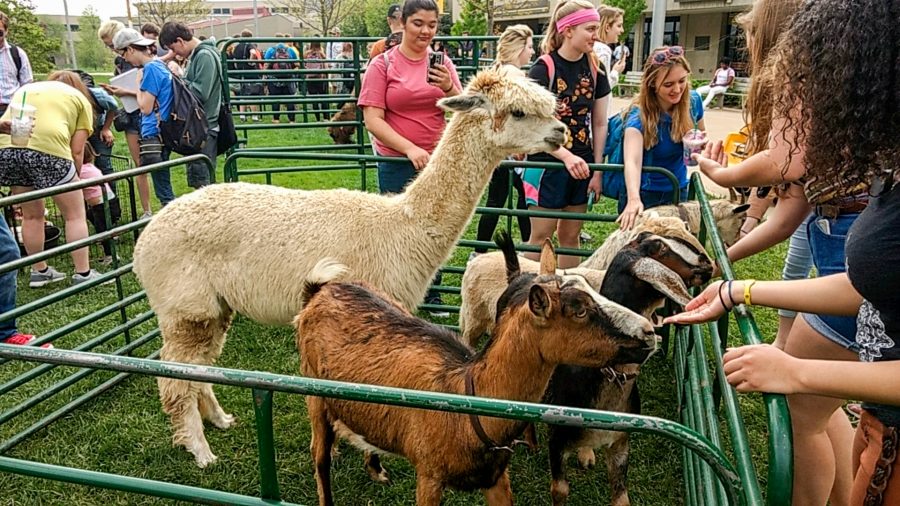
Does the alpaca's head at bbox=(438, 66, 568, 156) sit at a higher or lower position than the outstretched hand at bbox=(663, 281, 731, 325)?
higher

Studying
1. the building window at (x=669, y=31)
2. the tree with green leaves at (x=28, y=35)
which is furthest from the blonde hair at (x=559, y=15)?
the building window at (x=669, y=31)

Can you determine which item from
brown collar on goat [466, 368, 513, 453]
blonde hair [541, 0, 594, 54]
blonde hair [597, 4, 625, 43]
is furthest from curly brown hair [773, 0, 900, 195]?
blonde hair [597, 4, 625, 43]

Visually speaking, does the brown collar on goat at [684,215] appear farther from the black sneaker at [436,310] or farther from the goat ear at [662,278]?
the black sneaker at [436,310]

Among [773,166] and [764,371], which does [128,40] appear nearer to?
[773,166]

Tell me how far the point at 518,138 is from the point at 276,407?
2.26 metres

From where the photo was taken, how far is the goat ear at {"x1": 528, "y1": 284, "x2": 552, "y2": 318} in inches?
80.7

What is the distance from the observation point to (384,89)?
4320mm

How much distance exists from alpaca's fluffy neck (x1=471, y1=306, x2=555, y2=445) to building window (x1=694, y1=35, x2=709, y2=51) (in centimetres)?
3429

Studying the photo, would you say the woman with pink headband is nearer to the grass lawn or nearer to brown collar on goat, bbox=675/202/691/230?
brown collar on goat, bbox=675/202/691/230

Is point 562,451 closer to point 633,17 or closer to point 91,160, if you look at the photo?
point 91,160

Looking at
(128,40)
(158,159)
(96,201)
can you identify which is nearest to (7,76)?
(128,40)

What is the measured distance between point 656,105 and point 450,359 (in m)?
2.51

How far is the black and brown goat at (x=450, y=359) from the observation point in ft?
6.97

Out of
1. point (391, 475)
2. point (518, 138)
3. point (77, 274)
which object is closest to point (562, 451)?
point (391, 475)
